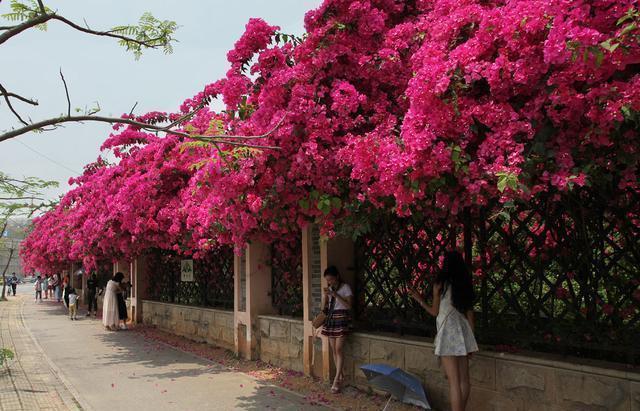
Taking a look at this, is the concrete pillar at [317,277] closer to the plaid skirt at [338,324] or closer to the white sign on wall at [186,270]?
the plaid skirt at [338,324]

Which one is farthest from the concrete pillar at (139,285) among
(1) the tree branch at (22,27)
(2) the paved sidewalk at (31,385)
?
(1) the tree branch at (22,27)

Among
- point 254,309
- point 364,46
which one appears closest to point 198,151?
point 254,309

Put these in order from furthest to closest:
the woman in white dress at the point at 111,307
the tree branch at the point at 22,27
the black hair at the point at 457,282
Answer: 1. the woman in white dress at the point at 111,307
2. the black hair at the point at 457,282
3. the tree branch at the point at 22,27

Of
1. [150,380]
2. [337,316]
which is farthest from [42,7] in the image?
[150,380]

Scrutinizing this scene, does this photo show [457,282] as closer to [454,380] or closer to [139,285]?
[454,380]

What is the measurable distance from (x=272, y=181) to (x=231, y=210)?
85cm

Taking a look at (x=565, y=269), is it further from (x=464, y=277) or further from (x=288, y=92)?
(x=288, y=92)

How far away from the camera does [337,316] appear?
23.3ft

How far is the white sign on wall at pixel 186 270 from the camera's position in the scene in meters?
13.1

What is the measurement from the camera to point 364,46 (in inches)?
225

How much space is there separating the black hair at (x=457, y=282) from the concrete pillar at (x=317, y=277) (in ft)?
7.68

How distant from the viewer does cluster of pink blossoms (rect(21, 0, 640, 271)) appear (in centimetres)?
339

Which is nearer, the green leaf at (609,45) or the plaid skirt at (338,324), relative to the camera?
the green leaf at (609,45)

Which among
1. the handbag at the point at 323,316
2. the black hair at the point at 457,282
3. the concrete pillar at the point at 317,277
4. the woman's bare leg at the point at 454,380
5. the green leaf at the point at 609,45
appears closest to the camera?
the green leaf at the point at 609,45
